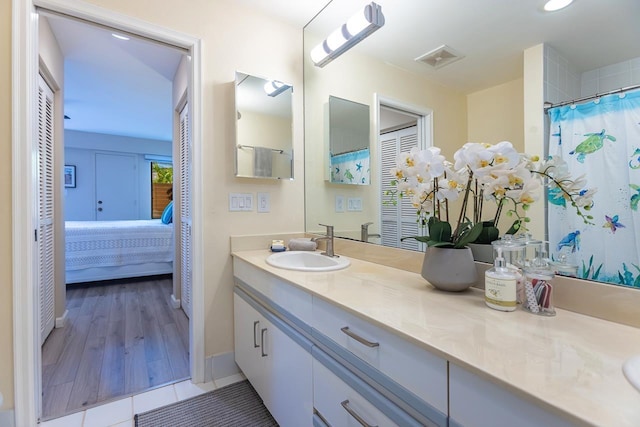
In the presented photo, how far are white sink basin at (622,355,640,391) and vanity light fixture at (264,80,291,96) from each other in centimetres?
193

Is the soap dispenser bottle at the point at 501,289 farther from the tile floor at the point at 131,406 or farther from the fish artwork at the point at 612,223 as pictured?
the tile floor at the point at 131,406

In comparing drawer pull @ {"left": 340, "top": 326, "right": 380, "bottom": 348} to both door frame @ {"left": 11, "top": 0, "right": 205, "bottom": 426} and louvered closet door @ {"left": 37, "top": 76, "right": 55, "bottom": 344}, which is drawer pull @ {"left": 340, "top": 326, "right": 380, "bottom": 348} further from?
louvered closet door @ {"left": 37, "top": 76, "right": 55, "bottom": 344}

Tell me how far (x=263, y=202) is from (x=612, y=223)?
162cm

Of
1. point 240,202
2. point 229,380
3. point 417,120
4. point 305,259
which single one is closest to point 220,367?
point 229,380

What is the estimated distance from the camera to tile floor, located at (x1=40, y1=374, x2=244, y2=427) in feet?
4.66

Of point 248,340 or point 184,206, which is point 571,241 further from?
point 184,206

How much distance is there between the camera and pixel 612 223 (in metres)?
0.80

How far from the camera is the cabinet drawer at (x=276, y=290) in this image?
108 centimetres

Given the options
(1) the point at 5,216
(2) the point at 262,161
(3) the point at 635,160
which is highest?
(2) the point at 262,161

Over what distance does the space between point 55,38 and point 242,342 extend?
2.77 meters

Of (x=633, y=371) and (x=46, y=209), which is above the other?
(x=46, y=209)

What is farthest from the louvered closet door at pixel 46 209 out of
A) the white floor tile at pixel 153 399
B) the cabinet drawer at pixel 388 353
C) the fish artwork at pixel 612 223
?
the fish artwork at pixel 612 223

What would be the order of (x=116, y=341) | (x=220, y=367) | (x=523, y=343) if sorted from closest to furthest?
(x=523, y=343) < (x=220, y=367) < (x=116, y=341)

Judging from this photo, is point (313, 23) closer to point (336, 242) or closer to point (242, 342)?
point (336, 242)
